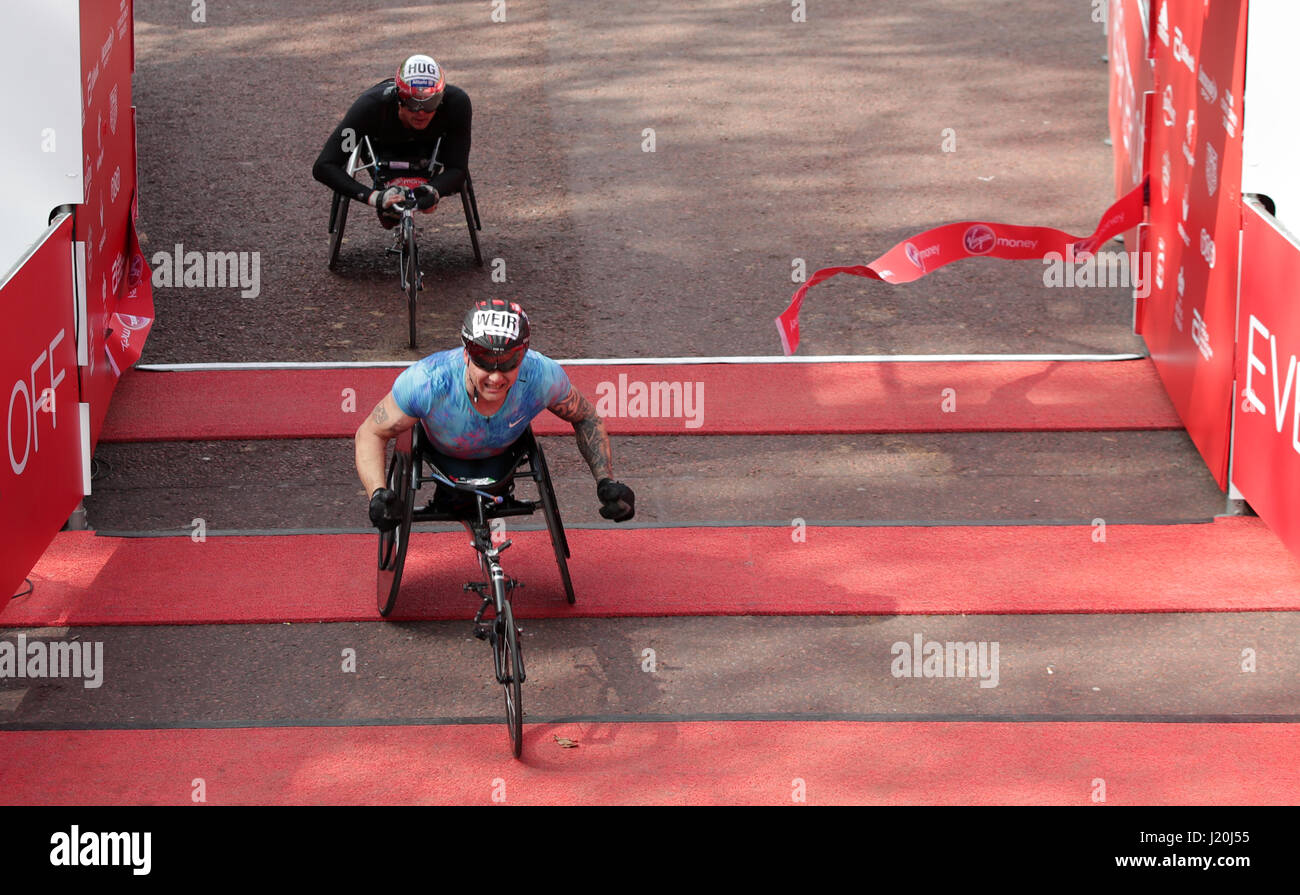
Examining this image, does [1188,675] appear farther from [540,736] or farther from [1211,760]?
[540,736]

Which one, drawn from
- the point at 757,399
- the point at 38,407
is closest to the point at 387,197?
the point at 757,399

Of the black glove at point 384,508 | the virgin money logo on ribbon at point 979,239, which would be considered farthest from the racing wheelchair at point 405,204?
the black glove at point 384,508

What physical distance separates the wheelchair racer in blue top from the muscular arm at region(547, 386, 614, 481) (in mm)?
38

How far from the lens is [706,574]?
760 cm

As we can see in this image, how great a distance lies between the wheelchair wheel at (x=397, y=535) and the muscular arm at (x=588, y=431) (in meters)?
0.71

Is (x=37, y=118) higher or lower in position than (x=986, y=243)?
higher

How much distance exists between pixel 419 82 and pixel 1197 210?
4.95m

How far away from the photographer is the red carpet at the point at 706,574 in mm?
7250

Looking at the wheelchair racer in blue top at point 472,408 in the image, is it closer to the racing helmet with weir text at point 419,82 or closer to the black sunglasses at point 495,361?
the black sunglasses at point 495,361

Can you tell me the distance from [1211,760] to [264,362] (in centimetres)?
657

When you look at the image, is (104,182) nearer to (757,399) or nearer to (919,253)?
(757,399)

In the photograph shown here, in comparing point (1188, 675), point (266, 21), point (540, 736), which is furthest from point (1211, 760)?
point (266, 21)

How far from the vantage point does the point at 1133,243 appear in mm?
11219

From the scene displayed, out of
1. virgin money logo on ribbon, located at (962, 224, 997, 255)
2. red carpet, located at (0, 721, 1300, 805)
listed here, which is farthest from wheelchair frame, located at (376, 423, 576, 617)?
virgin money logo on ribbon, located at (962, 224, 997, 255)
